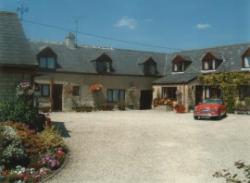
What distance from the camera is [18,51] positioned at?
21.0 m

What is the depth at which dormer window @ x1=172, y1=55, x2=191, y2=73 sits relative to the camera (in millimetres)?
43316

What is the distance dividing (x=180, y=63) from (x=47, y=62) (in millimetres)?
13654

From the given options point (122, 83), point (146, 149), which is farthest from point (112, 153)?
point (122, 83)

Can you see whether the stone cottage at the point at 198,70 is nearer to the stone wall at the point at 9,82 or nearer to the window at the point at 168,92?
the window at the point at 168,92

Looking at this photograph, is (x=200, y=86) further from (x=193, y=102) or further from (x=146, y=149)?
(x=146, y=149)

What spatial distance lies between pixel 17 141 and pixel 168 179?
18.0 ft

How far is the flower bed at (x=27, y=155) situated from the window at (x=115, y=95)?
24963mm

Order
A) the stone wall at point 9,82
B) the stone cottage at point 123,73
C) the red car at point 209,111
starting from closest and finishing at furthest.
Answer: the stone wall at point 9,82 → the red car at point 209,111 → the stone cottage at point 123,73

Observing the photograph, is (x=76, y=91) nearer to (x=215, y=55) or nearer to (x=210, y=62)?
(x=210, y=62)

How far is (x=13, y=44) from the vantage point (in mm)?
21281

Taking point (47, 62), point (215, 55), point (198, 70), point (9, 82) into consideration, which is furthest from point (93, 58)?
point (9, 82)

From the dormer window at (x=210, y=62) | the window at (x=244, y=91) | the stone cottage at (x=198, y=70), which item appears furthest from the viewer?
the dormer window at (x=210, y=62)

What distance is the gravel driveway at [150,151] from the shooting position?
1315cm

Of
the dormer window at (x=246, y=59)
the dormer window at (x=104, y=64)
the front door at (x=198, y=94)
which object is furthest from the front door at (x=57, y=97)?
the dormer window at (x=246, y=59)
